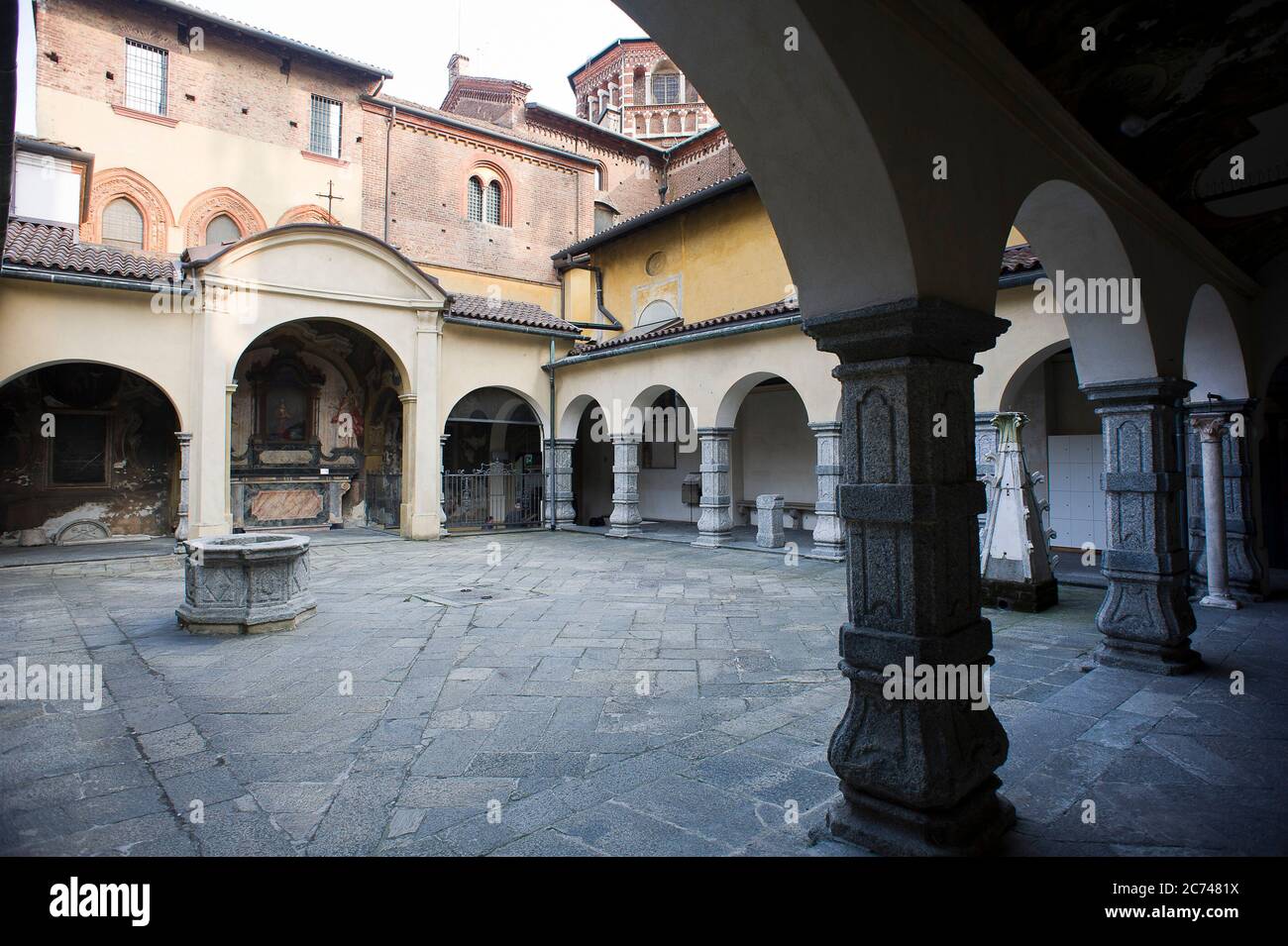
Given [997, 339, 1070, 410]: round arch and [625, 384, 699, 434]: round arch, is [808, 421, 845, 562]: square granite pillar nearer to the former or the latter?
[997, 339, 1070, 410]: round arch

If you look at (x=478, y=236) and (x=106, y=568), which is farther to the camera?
(x=478, y=236)

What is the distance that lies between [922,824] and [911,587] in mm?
788

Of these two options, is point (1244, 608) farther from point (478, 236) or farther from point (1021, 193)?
point (478, 236)

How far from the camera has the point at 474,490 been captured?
16.1 meters

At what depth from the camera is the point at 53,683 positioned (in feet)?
15.0

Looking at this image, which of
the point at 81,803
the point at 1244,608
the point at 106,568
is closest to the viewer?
the point at 81,803

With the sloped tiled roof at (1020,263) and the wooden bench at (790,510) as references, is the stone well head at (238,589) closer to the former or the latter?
the sloped tiled roof at (1020,263)

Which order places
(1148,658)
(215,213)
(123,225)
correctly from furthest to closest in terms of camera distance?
1. (215,213)
2. (123,225)
3. (1148,658)

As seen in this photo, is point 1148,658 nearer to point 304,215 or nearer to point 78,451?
point 78,451

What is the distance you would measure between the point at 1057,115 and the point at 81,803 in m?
5.36

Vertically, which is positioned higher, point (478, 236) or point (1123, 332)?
point (478, 236)
